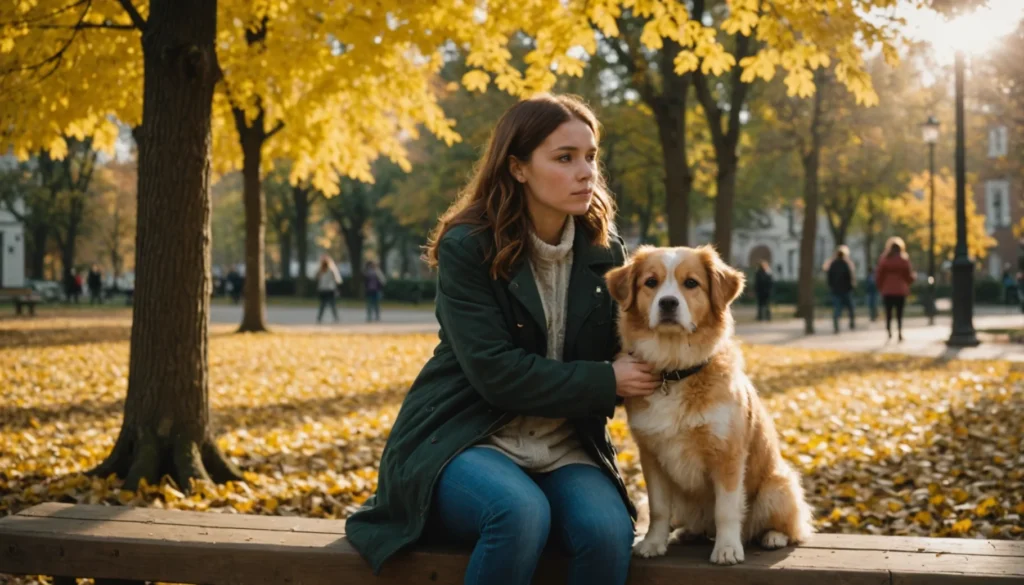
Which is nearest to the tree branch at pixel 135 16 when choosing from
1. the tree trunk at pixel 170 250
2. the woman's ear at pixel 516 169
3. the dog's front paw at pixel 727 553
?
the tree trunk at pixel 170 250

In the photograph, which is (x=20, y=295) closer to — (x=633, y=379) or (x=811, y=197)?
(x=811, y=197)

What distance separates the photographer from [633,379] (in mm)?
3479

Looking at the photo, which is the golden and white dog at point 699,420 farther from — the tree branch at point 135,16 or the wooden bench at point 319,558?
the tree branch at point 135,16

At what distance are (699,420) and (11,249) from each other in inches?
2262

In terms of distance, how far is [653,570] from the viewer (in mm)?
3338

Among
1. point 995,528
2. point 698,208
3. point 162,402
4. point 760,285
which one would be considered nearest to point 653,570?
point 995,528

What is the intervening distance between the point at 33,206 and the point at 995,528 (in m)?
47.2

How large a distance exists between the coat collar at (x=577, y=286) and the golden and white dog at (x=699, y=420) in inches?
3.3

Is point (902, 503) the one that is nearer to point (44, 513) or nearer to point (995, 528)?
point (995, 528)

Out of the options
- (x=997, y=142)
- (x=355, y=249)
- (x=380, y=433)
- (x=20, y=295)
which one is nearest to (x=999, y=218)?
(x=997, y=142)

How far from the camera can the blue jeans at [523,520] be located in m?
3.14

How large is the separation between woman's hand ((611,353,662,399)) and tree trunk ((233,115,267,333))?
46.9 ft

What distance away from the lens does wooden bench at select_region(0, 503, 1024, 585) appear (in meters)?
3.25

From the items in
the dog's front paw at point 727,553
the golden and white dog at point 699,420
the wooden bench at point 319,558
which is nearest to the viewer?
the wooden bench at point 319,558
